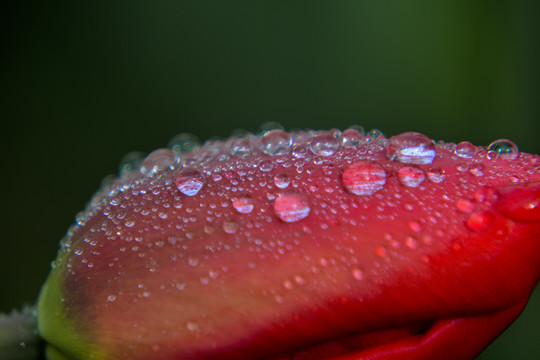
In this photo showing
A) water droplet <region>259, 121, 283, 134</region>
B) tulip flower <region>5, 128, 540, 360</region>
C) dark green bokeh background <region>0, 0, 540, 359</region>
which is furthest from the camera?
dark green bokeh background <region>0, 0, 540, 359</region>

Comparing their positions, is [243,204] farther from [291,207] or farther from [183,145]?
[183,145]

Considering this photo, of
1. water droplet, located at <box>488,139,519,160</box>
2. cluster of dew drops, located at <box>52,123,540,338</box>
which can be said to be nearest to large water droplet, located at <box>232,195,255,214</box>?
cluster of dew drops, located at <box>52,123,540,338</box>

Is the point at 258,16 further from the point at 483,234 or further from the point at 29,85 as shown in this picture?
the point at 483,234

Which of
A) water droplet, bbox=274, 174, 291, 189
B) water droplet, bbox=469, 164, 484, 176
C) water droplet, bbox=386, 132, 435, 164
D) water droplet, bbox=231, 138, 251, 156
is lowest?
water droplet, bbox=469, 164, 484, 176

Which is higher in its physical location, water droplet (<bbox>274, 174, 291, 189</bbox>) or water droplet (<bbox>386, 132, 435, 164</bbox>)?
water droplet (<bbox>386, 132, 435, 164</bbox>)

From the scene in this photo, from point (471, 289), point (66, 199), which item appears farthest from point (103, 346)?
point (66, 199)

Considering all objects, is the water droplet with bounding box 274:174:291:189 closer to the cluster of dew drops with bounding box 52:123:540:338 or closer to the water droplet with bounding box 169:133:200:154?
the cluster of dew drops with bounding box 52:123:540:338

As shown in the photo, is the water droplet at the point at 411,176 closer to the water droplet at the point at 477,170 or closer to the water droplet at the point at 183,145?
the water droplet at the point at 477,170
